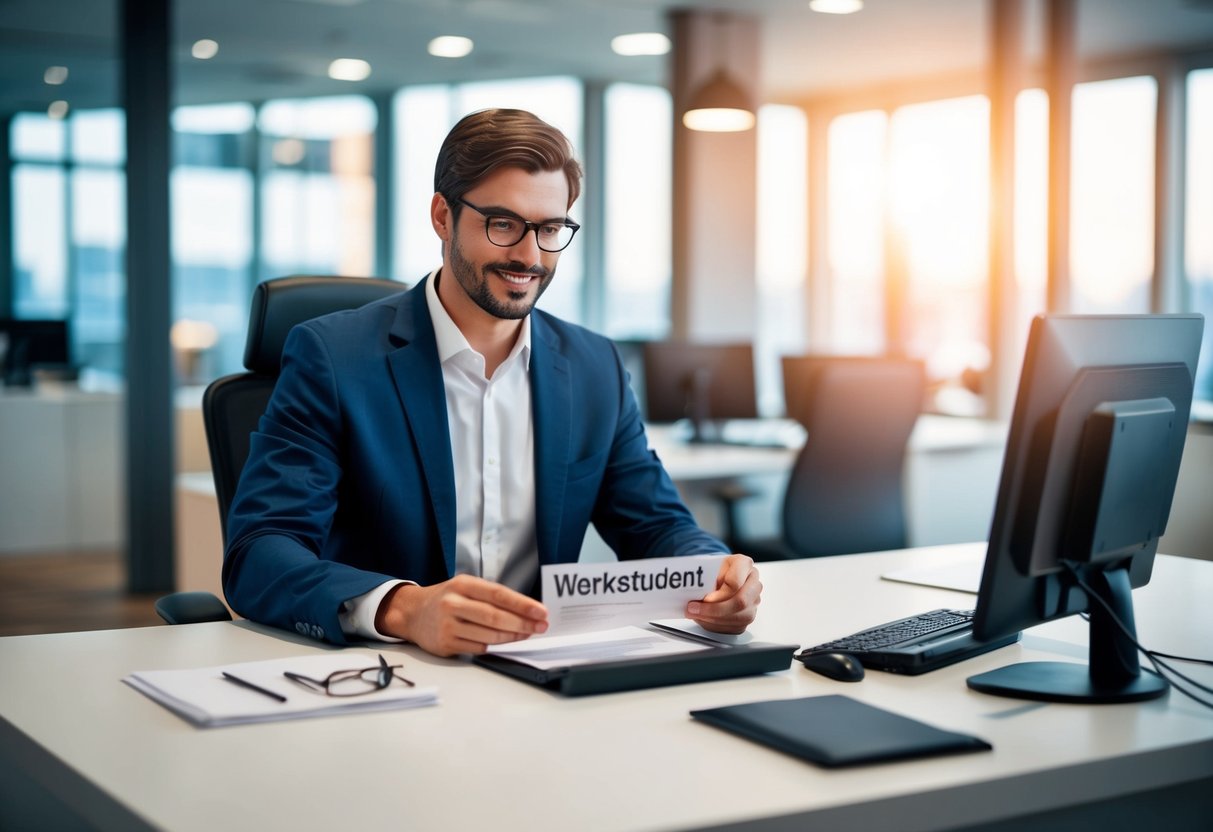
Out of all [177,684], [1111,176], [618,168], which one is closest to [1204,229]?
[1111,176]

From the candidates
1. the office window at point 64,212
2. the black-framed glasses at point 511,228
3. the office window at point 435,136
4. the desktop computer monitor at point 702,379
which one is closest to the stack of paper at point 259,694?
the black-framed glasses at point 511,228

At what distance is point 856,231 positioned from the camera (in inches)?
399

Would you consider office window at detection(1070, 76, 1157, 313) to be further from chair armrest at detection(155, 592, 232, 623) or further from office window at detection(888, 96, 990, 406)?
chair armrest at detection(155, 592, 232, 623)

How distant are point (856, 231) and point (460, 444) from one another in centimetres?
850

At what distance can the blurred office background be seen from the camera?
6887 mm

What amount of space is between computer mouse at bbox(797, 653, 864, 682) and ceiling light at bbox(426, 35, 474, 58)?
23.5 feet

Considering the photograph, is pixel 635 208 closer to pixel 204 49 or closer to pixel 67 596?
pixel 204 49

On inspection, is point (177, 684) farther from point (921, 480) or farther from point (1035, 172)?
point (1035, 172)

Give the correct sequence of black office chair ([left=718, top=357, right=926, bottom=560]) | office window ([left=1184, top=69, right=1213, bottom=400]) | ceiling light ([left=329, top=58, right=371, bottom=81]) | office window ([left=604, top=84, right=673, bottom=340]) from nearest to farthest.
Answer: black office chair ([left=718, top=357, right=926, bottom=560]) → office window ([left=1184, top=69, right=1213, bottom=400]) → ceiling light ([left=329, top=58, right=371, bottom=81]) → office window ([left=604, top=84, right=673, bottom=340])

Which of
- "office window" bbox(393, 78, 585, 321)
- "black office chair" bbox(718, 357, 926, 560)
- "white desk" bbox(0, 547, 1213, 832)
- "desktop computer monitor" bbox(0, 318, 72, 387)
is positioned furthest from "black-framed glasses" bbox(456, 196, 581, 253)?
"office window" bbox(393, 78, 585, 321)

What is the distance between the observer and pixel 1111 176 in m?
8.62

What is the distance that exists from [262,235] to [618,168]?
9.27 ft

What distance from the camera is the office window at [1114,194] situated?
8477mm

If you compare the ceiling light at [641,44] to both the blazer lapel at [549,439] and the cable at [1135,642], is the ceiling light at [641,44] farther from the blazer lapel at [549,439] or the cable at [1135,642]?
the cable at [1135,642]
